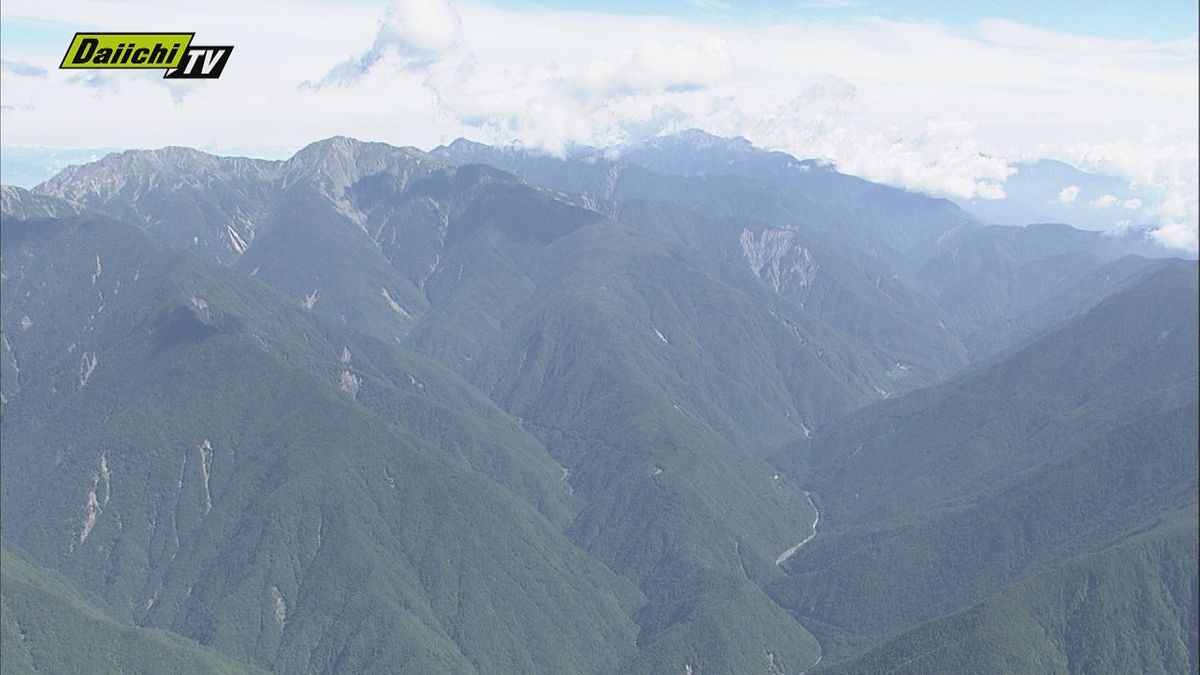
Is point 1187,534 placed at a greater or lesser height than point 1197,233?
lesser

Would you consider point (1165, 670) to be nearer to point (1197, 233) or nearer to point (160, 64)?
point (1197, 233)

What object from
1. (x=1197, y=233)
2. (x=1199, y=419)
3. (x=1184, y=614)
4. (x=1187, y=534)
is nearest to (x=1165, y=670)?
(x=1184, y=614)

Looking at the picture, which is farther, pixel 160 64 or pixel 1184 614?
pixel 1184 614

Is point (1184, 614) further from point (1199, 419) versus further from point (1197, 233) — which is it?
point (1197, 233)


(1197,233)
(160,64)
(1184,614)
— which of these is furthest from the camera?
(1184,614)

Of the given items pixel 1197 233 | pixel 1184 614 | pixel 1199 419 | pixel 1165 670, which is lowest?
pixel 1165 670

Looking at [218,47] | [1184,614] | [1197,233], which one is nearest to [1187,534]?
[1184,614]

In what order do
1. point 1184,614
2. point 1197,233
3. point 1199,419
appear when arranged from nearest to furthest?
1. point 1197,233
2. point 1199,419
3. point 1184,614
